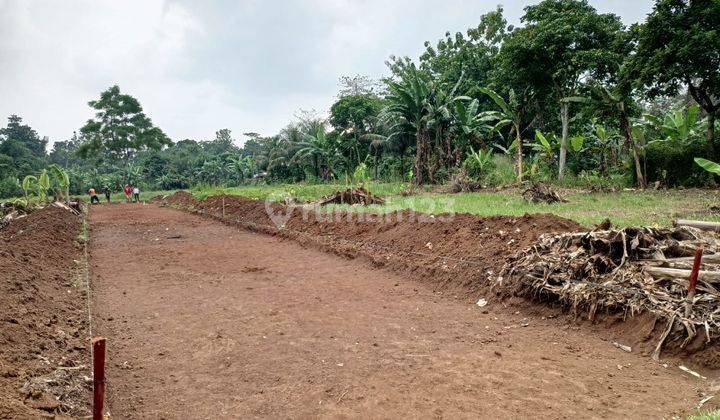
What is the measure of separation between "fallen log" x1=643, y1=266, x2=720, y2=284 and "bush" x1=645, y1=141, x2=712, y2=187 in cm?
1176

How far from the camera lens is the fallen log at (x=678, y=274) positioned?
151 inches

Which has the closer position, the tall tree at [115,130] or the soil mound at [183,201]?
the soil mound at [183,201]

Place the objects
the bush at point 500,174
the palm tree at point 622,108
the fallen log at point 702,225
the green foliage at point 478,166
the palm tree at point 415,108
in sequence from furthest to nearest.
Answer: the palm tree at point 415,108 < the green foliage at point 478,166 < the bush at point 500,174 < the palm tree at point 622,108 < the fallen log at point 702,225

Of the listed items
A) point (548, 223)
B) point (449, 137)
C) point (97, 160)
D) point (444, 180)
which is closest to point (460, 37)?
point (449, 137)

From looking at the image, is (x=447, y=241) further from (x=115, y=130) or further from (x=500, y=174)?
(x=115, y=130)

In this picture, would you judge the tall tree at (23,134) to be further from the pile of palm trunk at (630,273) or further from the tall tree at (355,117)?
the pile of palm trunk at (630,273)

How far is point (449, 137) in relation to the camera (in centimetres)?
2034

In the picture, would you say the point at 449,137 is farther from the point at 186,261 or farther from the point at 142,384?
the point at 142,384

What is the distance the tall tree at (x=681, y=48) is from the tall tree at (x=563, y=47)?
5.68ft

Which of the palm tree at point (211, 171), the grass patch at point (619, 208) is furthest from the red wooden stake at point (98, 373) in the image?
the palm tree at point (211, 171)

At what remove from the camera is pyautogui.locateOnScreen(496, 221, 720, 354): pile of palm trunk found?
376cm

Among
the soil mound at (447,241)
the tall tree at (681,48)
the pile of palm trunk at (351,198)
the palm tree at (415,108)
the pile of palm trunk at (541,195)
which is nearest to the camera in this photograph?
the soil mound at (447,241)

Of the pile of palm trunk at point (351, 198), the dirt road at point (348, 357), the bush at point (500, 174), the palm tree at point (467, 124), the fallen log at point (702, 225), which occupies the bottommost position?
the dirt road at point (348, 357)

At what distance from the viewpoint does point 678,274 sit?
4.04 m
